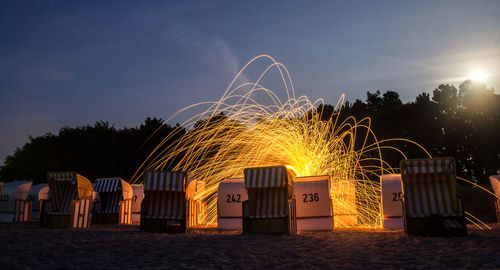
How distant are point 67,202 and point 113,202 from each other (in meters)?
4.74

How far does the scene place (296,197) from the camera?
14.9 metres

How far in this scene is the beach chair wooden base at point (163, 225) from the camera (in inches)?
518

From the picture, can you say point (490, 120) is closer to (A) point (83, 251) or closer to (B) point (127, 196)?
(B) point (127, 196)

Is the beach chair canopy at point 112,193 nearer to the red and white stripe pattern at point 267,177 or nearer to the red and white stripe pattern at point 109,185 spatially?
the red and white stripe pattern at point 109,185

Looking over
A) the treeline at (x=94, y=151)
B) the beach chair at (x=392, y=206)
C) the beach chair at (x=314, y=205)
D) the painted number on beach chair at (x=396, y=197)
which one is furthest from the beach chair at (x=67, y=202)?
the treeline at (x=94, y=151)

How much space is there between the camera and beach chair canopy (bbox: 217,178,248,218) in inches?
635

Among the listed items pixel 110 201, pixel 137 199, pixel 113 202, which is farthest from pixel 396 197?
pixel 110 201

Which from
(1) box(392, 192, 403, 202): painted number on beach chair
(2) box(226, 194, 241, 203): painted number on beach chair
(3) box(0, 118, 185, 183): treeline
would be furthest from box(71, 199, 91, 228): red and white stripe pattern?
(3) box(0, 118, 185, 183): treeline

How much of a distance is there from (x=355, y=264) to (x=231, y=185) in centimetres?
964

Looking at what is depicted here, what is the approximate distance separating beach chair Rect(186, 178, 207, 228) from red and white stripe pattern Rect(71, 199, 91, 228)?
4.33 metres

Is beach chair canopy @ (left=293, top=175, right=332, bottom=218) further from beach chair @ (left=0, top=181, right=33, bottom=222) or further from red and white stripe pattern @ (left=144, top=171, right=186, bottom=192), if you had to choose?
beach chair @ (left=0, top=181, right=33, bottom=222)

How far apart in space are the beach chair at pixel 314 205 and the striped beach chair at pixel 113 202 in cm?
887

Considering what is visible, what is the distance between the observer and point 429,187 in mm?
12094

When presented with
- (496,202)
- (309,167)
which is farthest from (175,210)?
(496,202)
